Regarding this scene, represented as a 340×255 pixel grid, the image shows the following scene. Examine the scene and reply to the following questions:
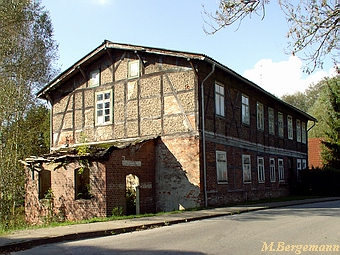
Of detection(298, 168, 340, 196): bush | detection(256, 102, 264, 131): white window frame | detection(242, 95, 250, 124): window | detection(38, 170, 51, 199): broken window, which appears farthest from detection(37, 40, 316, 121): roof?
detection(298, 168, 340, 196): bush

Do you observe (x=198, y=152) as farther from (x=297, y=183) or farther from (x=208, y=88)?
(x=297, y=183)

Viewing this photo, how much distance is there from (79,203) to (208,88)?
25.5 ft

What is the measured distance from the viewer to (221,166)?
20.0 metres

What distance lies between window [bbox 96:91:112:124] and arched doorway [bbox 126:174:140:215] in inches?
142

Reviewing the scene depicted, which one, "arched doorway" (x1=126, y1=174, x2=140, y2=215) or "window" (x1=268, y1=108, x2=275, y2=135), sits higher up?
"window" (x1=268, y1=108, x2=275, y2=135)

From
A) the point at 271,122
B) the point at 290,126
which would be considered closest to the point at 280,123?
the point at 271,122

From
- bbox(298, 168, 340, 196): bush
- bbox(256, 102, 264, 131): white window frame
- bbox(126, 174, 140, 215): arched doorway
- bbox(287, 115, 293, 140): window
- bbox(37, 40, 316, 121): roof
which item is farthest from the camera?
bbox(287, 115, 293, 140): window

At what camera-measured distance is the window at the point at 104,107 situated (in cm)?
2109

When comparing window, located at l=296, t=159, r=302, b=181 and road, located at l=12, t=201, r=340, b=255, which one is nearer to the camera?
road, located at l=12, t=201, r=340, b=255

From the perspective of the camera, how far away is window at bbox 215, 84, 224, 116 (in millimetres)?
20016

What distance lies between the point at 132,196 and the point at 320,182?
1661 centimetres

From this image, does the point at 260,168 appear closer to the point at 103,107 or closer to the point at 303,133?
the point at 103,107

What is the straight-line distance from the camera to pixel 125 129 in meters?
20.3

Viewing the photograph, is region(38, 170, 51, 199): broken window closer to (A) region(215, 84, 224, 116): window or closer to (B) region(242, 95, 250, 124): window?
(A) region(215, 84, 224, 116): window
